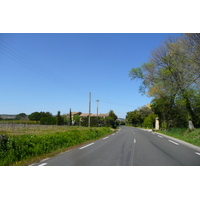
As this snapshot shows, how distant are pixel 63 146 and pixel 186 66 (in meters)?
14.6

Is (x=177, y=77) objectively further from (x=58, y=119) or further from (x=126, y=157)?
(x=58, y=119)

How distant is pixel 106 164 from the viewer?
20.6 ft

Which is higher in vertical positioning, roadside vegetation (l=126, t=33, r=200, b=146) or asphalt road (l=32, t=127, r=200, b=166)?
roadside vegetation (l=126, t=33, r=200, b=146)

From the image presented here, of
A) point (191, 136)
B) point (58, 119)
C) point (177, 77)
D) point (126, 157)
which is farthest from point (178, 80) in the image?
point (58, 119)

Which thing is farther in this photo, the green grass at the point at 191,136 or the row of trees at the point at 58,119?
the row of trees at the point at 58,119

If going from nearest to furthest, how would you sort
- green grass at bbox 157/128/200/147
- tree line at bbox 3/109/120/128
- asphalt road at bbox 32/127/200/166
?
asphalt road at bbox 32/127/200/166 < green grass at bbox 157/128/200/147 < tree line at bbox 3/109/120/128

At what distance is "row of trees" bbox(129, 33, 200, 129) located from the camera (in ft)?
52.8

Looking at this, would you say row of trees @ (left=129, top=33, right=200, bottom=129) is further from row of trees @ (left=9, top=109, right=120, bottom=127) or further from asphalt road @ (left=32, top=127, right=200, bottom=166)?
row of trees @ (left=9, top=109, right=120, bottom=127)

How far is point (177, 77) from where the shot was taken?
74.2 feet

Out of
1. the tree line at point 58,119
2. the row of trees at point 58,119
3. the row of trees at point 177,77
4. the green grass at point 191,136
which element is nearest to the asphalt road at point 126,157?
the green grass at point 191,136

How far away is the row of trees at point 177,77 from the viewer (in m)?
16.1

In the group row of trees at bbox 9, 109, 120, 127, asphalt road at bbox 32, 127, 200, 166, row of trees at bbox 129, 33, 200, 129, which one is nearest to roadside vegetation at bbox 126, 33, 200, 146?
row of trees at bbox 129, 33, 200, 129

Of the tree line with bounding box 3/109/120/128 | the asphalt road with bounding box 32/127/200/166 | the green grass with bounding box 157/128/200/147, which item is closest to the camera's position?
the asphalt road with bounding box 32/127/200/166

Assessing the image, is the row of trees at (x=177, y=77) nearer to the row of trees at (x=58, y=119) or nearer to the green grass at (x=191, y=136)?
the green grass at (x=191, y=136)
